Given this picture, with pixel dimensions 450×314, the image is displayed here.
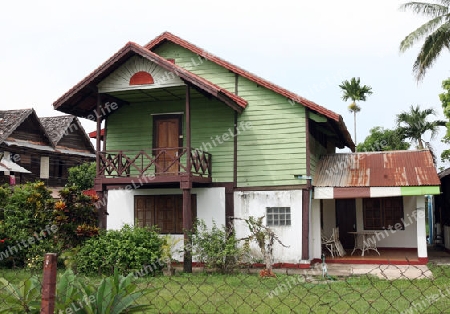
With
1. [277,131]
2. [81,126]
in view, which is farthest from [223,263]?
[81,126]

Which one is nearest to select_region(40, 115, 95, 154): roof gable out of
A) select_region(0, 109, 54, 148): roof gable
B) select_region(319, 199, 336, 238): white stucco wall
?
select_region(0, 109, 54, 148): roof gable

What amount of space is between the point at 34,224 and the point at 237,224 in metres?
5.90

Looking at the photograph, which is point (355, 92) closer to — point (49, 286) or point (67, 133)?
point (67, 133)

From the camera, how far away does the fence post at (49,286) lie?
9.45ft

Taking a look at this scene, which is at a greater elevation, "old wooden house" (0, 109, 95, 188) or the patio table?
"old wooden house" (0, 109, 95, 188)

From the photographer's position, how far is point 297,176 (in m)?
13.2

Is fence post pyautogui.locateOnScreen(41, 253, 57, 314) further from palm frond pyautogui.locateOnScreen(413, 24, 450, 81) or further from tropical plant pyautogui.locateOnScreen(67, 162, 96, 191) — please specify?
tropical plant pyautogui.locateOnScreen(67, 162, 96, 191)

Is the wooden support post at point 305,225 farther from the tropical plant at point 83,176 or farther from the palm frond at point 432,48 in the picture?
the tropical plant at point 83,176

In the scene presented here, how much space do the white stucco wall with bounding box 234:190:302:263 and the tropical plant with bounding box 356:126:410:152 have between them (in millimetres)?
23960

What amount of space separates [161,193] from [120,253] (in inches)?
135

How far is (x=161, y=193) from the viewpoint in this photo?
14531 millimetres

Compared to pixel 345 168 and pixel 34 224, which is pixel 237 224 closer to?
pixel 345 168

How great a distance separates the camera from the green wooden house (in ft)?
42.4

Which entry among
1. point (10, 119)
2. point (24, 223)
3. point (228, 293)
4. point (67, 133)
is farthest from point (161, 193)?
point (67, 133)
